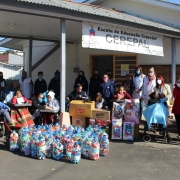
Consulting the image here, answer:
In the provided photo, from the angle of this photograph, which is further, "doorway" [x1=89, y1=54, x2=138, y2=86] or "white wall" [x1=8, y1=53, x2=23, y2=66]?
"white wall" [x1=8, y1=53, x2=23, y2=66]

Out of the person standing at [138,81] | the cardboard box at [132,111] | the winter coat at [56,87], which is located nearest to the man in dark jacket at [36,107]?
the winter coat at [56,87]

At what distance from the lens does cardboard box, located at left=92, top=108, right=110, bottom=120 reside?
278 inches

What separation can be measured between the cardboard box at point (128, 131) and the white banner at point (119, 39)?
92.1 inches

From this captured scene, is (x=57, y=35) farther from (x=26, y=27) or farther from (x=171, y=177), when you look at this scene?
(x=171, y=177)

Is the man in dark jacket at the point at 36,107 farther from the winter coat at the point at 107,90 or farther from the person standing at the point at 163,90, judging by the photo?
the person standing at the point at 163,90

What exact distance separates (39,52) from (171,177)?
1043 centimetres

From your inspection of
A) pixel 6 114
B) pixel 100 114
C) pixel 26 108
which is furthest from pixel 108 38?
pixel 6 114

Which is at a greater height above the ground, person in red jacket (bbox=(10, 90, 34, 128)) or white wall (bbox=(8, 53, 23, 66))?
white wall (bbox=(8, 53, 23, 66))

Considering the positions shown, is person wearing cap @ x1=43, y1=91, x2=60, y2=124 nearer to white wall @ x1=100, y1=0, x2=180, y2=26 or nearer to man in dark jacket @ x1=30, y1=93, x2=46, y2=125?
man in dark jacket @ x1=30, y1=93, x2=46, y2=125

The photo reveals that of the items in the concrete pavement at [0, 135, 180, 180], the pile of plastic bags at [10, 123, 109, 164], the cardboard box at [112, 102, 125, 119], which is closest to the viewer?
the concrete pavement at [0, 135, 180, 180]

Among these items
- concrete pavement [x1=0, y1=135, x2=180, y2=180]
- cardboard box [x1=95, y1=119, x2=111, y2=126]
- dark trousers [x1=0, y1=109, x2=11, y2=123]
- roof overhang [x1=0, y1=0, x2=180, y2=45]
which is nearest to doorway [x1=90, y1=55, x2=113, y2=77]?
roof overhang [x1=0, y1=0, x2=180, y2=45]

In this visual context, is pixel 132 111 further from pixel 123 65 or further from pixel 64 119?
pixel 123 65

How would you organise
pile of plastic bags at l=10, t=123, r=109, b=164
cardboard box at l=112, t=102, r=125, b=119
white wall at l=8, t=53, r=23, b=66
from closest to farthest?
pile of plastic bags at l=10, t=123, r=109, b=164 < cardboard box at l=112, t=102, r=125, b=119 < white wall at l=8, t=53, r=23, b=66

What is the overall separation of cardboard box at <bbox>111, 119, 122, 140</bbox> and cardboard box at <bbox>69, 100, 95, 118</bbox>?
713 mm
